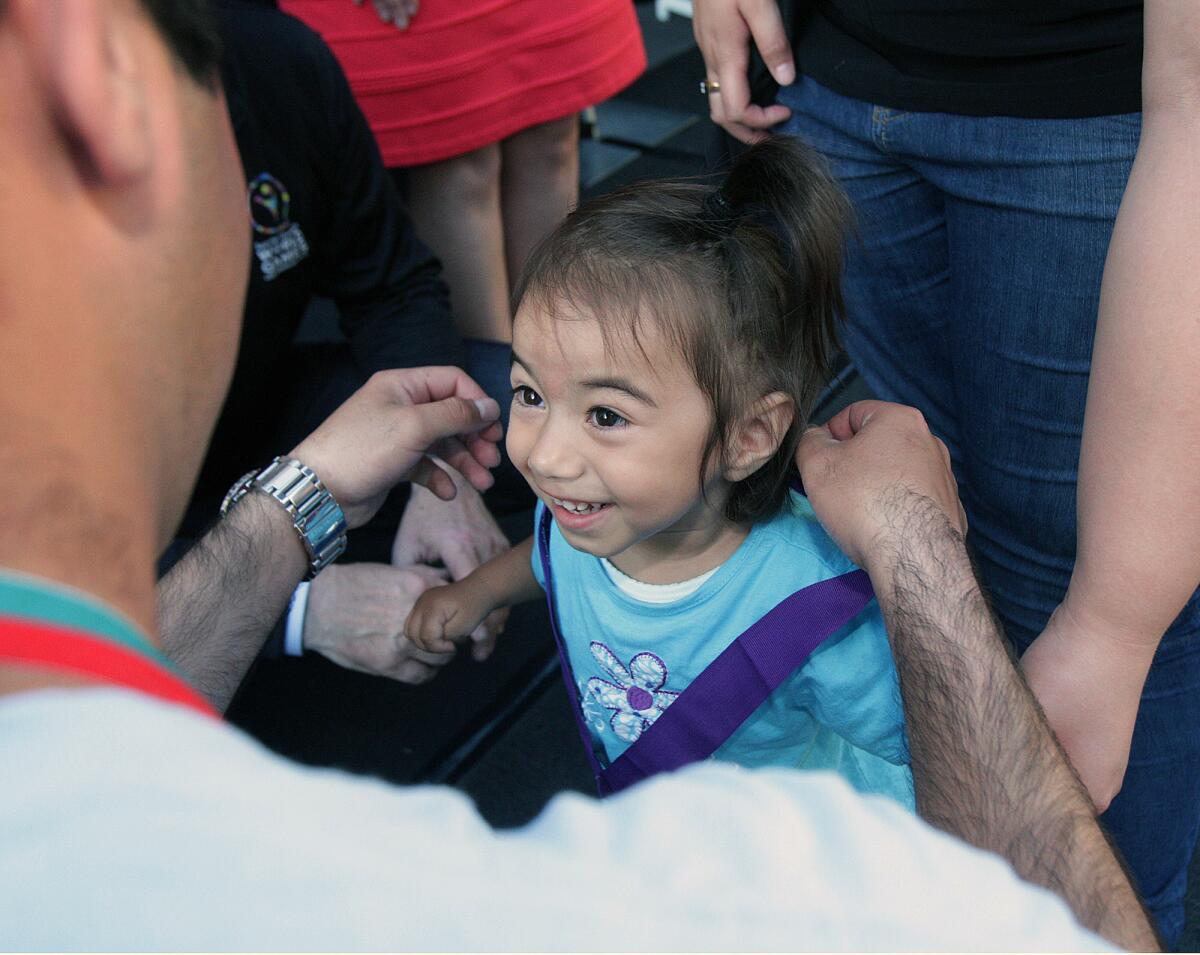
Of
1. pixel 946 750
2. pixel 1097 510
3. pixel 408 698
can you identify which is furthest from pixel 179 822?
pixel 408 698

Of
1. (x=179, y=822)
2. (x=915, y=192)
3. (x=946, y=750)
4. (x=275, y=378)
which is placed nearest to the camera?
(x=179, y=822)

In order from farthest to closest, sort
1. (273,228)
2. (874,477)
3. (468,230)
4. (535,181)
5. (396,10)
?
1. (535,181)
2. (468,230)
3. (396,10)
4. (273,228)
5. (874,477)

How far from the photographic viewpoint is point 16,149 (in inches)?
16.3

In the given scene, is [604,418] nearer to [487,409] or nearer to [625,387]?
[625,387]

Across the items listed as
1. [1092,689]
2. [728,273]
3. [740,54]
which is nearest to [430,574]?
[728,273]

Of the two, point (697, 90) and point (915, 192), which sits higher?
point (915, 192)

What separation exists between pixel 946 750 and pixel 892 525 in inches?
7.6

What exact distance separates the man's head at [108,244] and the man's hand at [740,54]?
2.71ft

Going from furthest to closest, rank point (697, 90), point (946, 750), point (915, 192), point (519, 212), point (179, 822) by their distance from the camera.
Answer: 1. point (697, 90)
2. point (519, 212)
3. point (915, 192)
4. point (946, 750)
5. point (179, 822)

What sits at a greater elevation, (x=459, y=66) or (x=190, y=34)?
(x=190, y=34)

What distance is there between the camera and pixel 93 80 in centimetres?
42

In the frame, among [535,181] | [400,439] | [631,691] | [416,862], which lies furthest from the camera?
[535,181]

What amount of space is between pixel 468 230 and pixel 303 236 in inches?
18.7

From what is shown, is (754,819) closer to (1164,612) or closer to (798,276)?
(1164,612)
